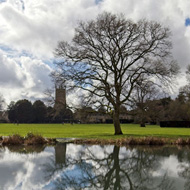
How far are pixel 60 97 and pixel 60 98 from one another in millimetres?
103

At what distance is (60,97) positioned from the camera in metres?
29.1

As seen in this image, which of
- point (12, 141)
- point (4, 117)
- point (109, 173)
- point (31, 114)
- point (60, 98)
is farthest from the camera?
point (4, 117)

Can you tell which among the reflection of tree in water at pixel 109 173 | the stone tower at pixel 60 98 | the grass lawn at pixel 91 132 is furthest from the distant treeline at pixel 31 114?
the reflection of tree in water at pixel 109 173

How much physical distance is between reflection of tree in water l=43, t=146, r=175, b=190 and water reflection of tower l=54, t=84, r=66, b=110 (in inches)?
599

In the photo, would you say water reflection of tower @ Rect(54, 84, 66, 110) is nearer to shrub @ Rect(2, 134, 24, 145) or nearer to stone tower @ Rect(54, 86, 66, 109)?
stone tower @ Rect(54, 86, 66, 109)

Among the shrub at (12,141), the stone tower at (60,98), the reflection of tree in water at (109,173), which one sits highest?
the stone tower at (60,98)

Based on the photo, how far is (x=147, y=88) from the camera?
27688 millimetres

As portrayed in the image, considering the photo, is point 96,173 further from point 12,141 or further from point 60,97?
point 60,97

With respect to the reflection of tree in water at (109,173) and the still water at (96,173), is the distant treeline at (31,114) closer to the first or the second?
the reflection of tree in water at (109,173)

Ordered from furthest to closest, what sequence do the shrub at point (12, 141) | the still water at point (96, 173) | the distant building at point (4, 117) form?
1. the distant building at point (4, 117)
2. the shrub at point (12, 141)
3. the still water at point (96, 173)

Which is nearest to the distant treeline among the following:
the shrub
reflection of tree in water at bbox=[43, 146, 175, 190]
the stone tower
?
the stone tower

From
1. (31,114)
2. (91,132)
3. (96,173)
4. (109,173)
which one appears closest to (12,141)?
(96,173)

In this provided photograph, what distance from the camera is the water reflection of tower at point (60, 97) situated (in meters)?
27.8

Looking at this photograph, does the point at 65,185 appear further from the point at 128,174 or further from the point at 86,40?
the point at 86,40
